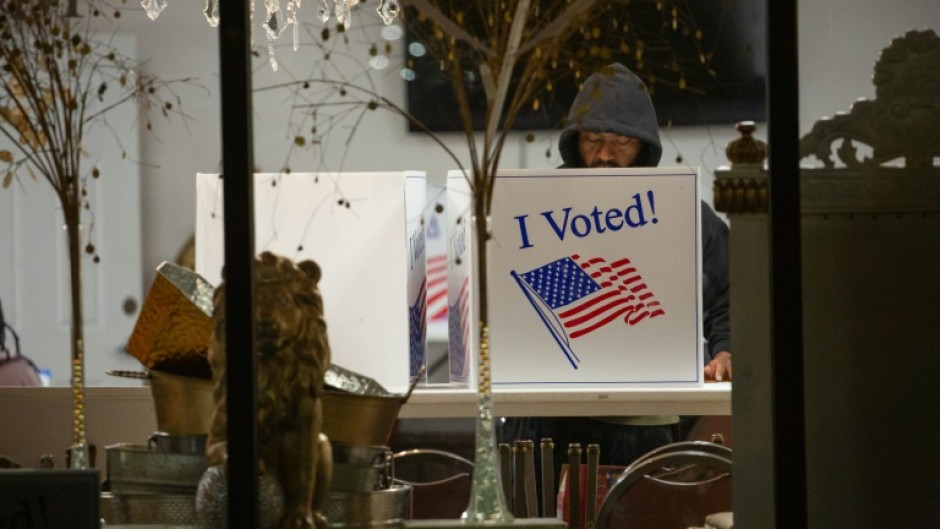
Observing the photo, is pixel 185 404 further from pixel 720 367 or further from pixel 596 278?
pixel 720 367

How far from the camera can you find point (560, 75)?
1827 mm

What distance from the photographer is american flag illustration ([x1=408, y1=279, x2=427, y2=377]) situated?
2.79 meters

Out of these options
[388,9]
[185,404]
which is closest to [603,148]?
[388,9]

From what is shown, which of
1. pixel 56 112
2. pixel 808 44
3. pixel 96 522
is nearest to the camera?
pixel 96 522

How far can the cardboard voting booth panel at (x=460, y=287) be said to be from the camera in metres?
2.69

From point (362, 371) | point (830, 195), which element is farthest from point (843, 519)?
point (362, 371)

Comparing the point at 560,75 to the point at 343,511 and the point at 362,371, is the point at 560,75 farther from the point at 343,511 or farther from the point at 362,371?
the point at 362,371

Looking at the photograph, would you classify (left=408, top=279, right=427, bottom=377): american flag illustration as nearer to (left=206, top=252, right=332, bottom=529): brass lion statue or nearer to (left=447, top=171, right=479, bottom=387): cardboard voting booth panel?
(left=447, top=171, right=479, bottom=387): cardboard voting booth panel

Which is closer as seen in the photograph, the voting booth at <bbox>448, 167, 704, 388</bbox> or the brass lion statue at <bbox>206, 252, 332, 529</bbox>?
the brass lion statue at <bbox>206, 252, 332, 529</bbox>

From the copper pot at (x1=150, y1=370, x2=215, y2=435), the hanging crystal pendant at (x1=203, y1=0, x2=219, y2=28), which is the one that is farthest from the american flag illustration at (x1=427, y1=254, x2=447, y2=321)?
the copper pot at (x1=150, y1=370, x2=215, y2=435)

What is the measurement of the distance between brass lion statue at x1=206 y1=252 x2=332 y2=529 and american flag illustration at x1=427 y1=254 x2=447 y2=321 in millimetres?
1555

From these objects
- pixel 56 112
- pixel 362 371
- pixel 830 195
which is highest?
pixel 56 112

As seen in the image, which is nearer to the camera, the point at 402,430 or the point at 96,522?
the point at 96,522

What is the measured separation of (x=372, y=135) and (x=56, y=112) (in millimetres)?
2601
